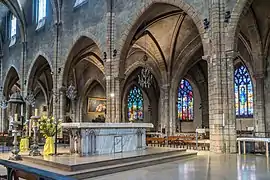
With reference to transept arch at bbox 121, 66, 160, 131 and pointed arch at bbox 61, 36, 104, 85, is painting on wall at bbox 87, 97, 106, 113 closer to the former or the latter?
transept arch at bbox 121, 66, 160, 131

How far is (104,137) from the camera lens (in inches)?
350

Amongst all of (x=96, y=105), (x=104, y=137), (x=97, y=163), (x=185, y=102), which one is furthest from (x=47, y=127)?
(x=96, y=105)

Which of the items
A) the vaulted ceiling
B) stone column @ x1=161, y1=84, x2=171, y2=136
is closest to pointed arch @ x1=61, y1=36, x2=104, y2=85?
the vaulted ceiling

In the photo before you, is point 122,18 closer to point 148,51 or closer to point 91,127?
point 148,51

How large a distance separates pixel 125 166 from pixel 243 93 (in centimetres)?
1868

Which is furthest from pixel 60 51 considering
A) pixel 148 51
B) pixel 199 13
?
pixel 199 13

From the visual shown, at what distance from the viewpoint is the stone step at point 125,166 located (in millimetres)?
6383

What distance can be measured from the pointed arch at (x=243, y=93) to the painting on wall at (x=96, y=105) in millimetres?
16175

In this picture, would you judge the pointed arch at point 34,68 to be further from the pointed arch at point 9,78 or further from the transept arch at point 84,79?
the pointed arch at point 9,78

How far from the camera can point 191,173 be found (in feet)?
21.9

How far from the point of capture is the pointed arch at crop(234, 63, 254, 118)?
76.4 ft

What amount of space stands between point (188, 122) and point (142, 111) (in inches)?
221

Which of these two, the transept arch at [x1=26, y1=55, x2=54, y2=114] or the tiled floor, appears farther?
the transept arch at [x1=26, y1=55, x2=54, y2=114]

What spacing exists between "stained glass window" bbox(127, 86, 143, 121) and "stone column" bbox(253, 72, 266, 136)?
1610cm
